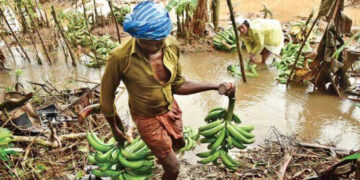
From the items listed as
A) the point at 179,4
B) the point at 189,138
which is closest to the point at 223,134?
the point at 189,138

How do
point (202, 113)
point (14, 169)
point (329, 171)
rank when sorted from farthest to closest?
1. point (202, 113)
2. point (14, 169)
3. point (329, 171)

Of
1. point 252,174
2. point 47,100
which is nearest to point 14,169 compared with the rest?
point 47,100

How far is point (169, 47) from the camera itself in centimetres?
213

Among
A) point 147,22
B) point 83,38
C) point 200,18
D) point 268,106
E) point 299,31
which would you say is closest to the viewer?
point 147,22

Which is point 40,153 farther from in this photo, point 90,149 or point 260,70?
point 260,70

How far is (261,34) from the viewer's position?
5684 millimetres

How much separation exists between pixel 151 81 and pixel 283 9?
9.82 meters

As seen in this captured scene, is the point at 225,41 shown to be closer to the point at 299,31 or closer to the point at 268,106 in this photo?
the point at 299,31

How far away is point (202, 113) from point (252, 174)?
178 cm

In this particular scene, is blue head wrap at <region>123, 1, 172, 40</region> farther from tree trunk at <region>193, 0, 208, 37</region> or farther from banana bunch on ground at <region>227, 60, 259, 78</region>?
tree trunk at <region>193, 0, 208, 37</region>

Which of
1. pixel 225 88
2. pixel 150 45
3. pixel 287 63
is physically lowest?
pixel 287 63

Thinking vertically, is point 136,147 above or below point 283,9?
below

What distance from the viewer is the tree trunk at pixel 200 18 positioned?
6.97 meters

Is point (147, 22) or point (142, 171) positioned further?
point (142, 171)
